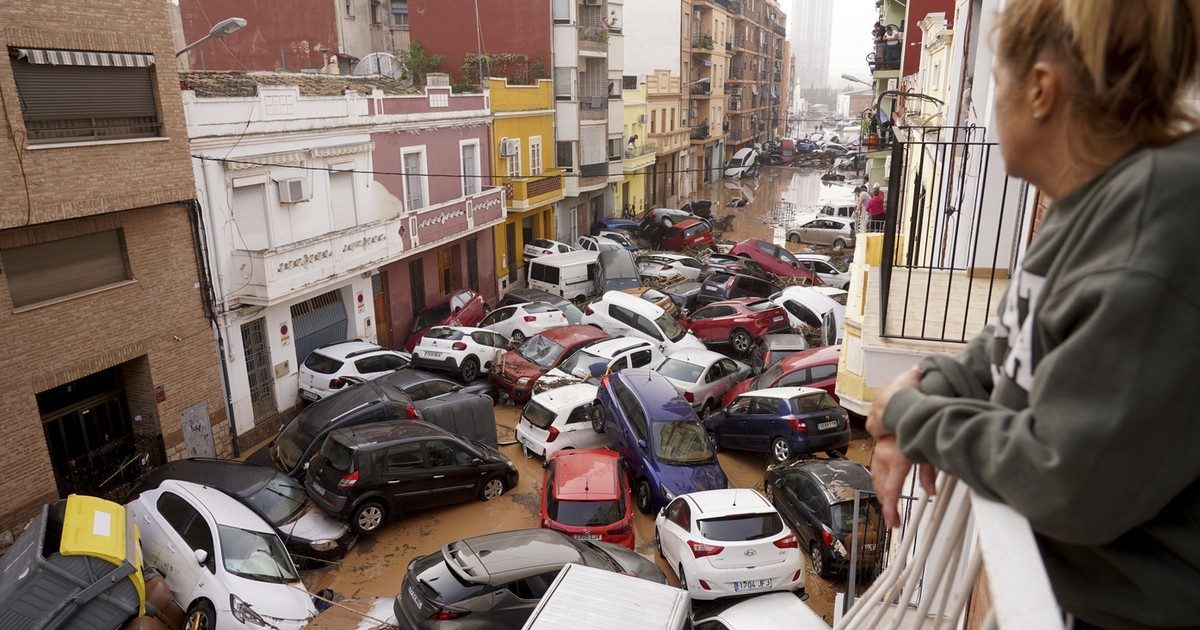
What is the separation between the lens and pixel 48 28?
1079cm

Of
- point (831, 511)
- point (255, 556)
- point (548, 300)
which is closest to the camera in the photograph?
point (255, 556)

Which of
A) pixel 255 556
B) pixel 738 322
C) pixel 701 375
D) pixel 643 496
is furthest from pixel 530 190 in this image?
pixel 255 556

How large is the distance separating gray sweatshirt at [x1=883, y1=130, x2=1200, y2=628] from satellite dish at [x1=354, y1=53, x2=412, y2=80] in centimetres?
2645

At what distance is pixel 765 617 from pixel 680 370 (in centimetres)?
868

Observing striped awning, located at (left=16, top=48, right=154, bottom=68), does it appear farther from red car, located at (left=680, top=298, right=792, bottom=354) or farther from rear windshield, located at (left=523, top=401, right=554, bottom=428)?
red car, located at (left=680, top=298, right=792, bottom=354)

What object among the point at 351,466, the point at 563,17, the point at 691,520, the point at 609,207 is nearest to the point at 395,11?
the point at 563,17

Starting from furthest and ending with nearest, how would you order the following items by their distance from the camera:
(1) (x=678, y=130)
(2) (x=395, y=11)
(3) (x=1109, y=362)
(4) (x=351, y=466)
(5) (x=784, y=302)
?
(1) (x=678, y=130), (2) (x=395, y=11), (5) (x=784, y=302), (4) (x=351, y=466), (3) (x=1109, y=362)

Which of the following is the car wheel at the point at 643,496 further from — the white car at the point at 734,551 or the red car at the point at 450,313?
the red car at the point at 450,313

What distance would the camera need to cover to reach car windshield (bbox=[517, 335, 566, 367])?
17.0 meters

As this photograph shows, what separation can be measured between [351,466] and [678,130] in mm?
40413

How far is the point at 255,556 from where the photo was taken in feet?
29.7

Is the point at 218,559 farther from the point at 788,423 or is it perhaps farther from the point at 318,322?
the point at 318,322

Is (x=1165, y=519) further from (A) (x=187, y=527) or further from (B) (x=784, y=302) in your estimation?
(B) (x=784, y=302)

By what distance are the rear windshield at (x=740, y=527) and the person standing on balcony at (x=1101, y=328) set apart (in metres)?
8.30
